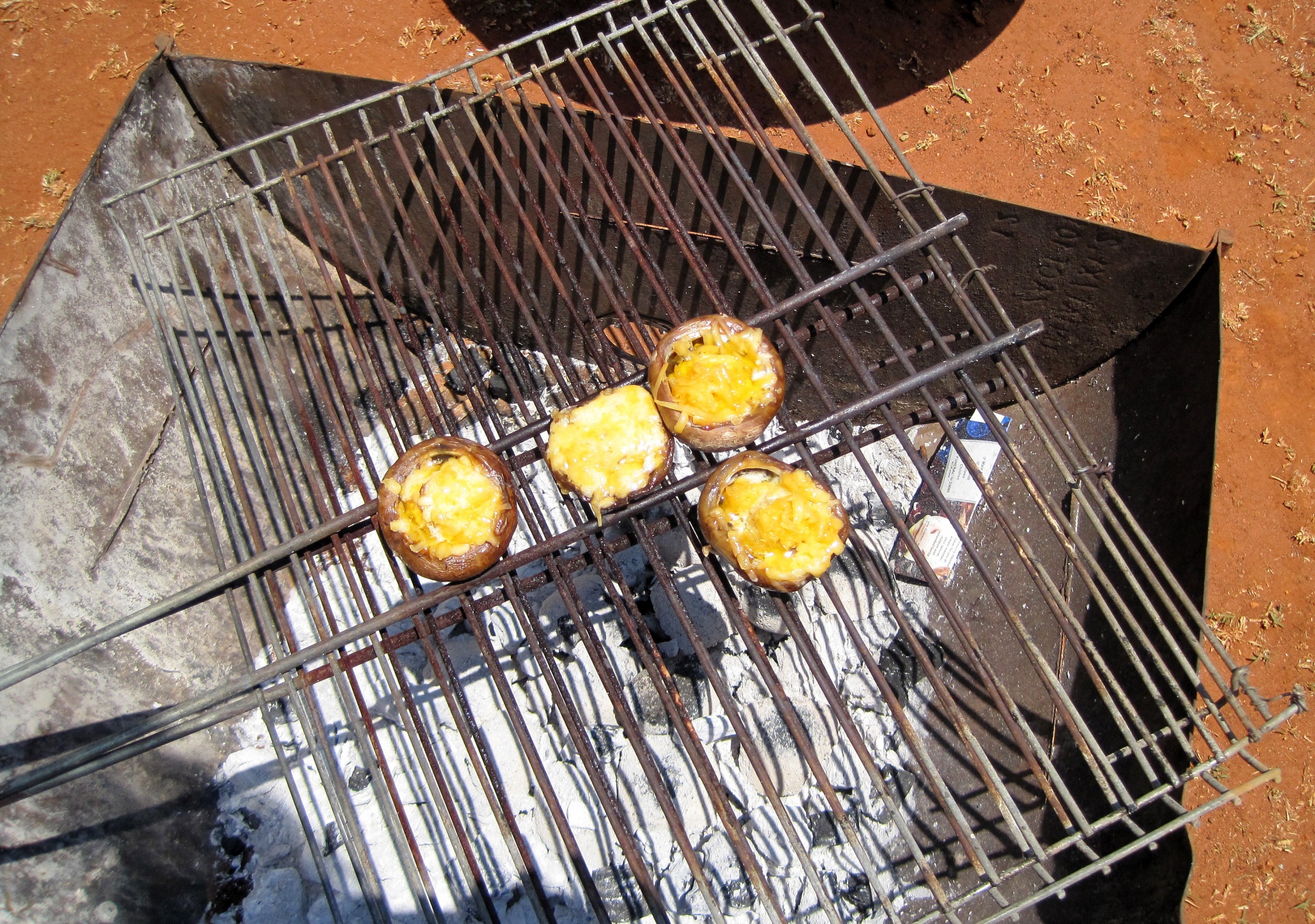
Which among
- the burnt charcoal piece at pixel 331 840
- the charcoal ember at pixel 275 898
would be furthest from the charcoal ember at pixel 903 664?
the charcoal ember at pixel 275 898

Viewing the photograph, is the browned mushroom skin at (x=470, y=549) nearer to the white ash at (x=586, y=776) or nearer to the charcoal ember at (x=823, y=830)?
the white ash at (x=586, y=776)

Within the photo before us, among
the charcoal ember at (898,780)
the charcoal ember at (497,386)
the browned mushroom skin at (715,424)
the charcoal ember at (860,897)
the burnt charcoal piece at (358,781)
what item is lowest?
the charcoal ember at (860,897)

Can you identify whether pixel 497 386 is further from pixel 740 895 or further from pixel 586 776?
pixel 740 895

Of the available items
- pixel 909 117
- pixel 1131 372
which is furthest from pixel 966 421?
pixel 909 117

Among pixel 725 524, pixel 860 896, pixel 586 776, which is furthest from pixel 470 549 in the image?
pixel 860 896

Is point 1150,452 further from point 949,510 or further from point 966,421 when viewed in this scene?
point 949,510

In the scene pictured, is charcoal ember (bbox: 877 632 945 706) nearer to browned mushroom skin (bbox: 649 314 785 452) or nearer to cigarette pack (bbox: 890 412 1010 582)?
cigarette pack (bbox: 890 412 1010 582)

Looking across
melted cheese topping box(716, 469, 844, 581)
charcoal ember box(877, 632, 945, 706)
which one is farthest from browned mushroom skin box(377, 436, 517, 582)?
charcoal ember box(877, 632, 945, 706)
